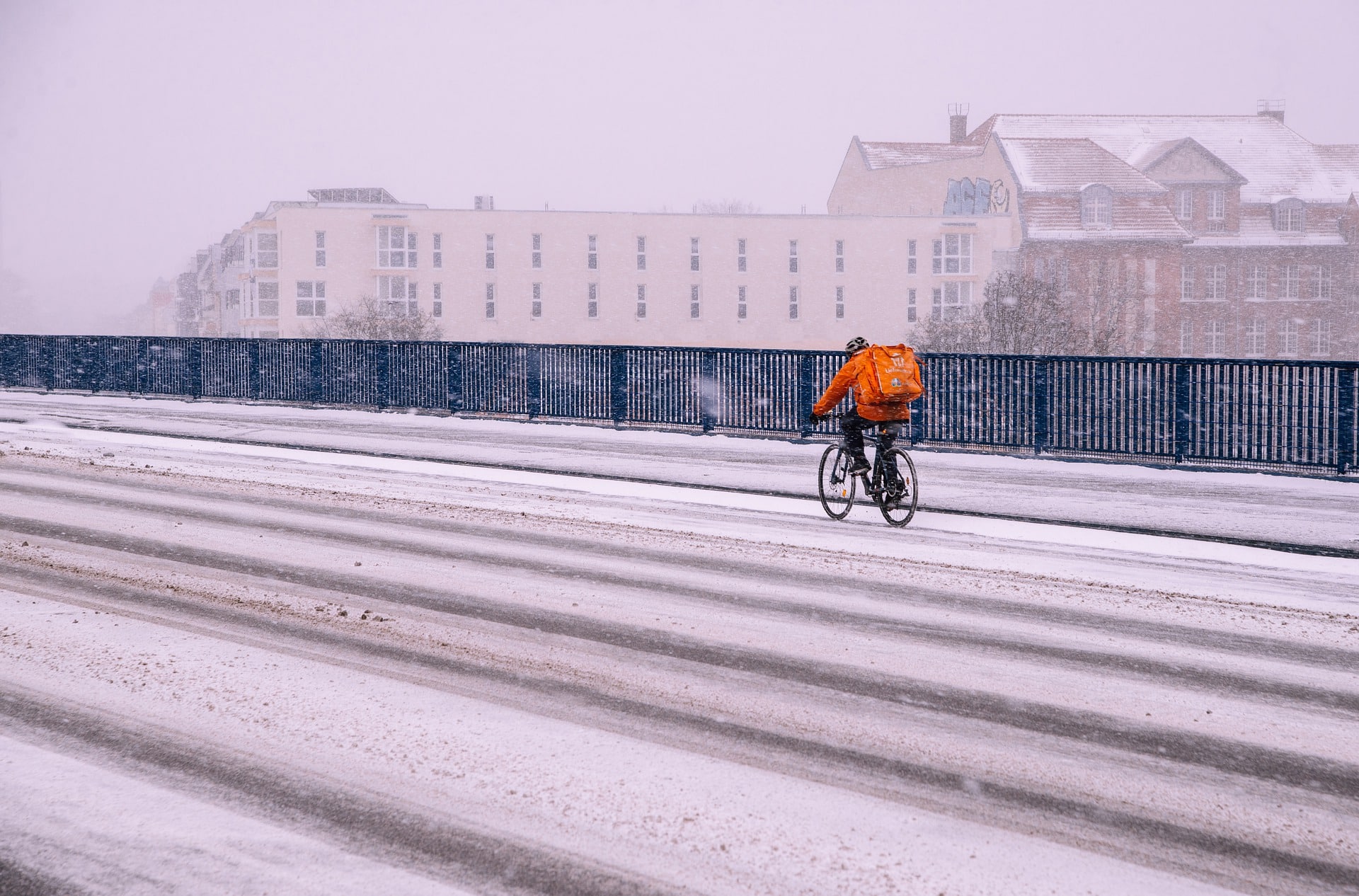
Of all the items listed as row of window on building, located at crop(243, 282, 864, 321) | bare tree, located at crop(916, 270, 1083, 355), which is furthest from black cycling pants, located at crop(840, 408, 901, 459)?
row of window on building, located at crop(243, 282, 864, 321)

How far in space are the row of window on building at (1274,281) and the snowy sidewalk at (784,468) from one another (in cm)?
6055

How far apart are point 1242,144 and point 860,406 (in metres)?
76.1

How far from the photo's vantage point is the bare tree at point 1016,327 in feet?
152

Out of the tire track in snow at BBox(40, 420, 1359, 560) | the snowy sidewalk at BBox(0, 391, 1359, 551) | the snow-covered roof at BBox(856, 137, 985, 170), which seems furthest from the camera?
the snow-covered roof at BBox(856, 137, 985, 170)

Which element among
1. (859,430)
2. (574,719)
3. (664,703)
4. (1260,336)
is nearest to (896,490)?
(859,430)

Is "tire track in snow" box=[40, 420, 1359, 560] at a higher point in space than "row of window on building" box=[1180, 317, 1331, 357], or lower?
lower

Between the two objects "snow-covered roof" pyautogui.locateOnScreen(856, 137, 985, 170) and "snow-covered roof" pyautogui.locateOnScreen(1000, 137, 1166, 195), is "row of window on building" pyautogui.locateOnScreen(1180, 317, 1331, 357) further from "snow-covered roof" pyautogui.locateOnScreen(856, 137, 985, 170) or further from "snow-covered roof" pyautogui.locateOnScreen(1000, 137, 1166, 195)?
"snow-covered roof" pyautogui.locateOnScreen(856, 137, 985, 170)

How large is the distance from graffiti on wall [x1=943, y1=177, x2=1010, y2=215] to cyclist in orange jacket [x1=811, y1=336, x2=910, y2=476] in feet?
210

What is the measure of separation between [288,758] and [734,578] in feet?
13.5

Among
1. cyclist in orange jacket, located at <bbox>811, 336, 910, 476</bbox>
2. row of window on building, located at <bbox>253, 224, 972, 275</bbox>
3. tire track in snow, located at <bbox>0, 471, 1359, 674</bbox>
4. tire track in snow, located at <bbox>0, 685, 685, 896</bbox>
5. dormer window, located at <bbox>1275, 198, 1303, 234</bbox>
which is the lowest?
tire track in snow, located at <bbox>0, 685, 685, 896</bbox>

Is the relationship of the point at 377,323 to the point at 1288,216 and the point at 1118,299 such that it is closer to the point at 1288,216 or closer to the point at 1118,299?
the point at 1118,299

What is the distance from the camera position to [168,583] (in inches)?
305

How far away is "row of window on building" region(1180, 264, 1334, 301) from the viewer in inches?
2726

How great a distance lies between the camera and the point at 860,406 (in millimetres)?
10312
